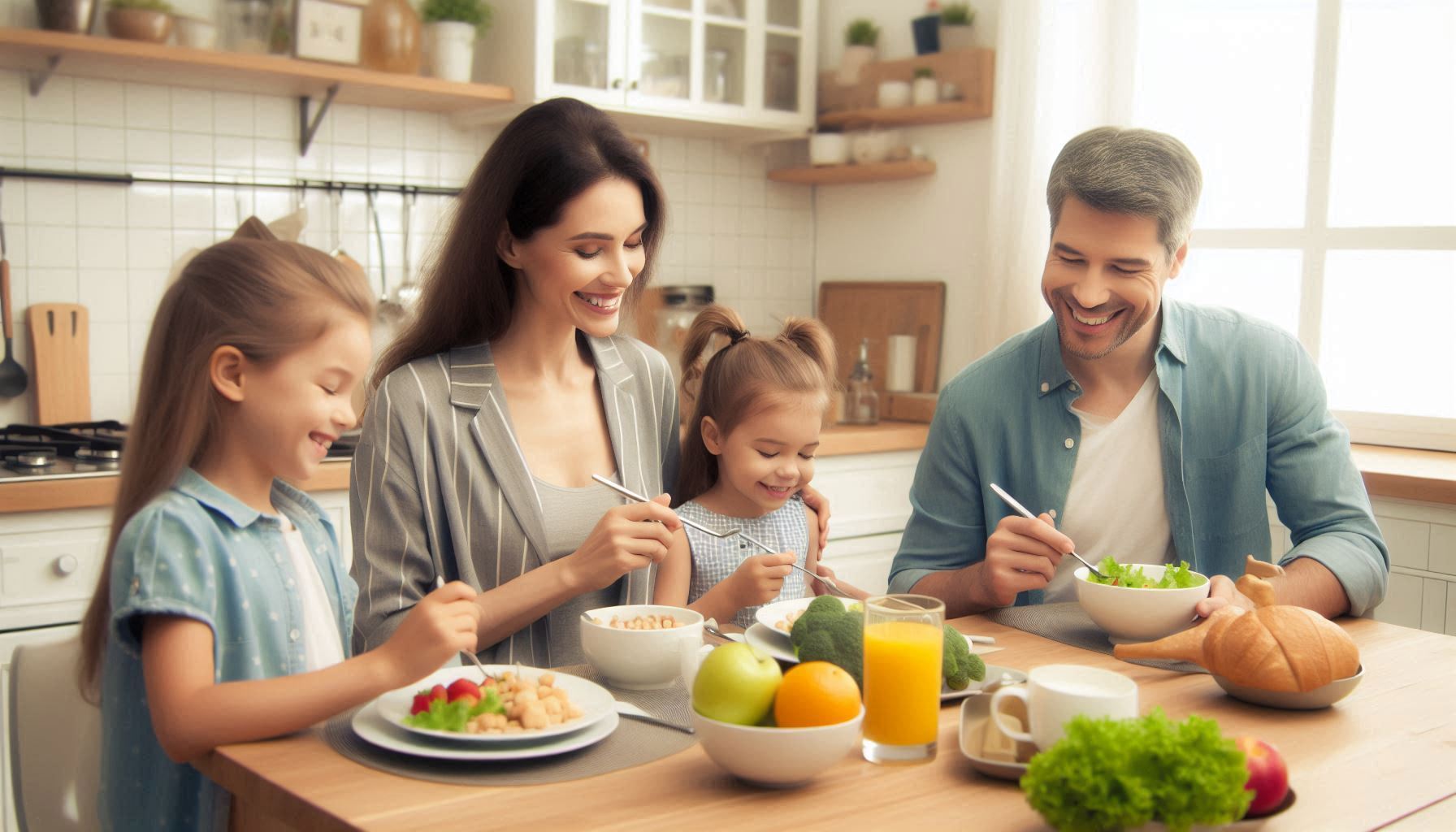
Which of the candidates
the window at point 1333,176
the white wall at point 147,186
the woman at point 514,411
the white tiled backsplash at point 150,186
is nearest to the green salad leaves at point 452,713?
the woman at point 514,411

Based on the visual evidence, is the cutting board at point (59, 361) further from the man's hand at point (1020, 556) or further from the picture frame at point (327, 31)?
the man's hand at point (1020, 556)

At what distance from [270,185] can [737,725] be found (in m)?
2.68

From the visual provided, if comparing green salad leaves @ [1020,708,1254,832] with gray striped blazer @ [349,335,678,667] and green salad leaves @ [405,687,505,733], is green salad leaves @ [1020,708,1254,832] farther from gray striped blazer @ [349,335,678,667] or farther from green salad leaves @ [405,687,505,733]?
gray striped blazer @ [349,335,678,667]

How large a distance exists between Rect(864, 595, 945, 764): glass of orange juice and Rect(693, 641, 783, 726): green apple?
0.38ft

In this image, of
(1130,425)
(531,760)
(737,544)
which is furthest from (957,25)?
(531,760)

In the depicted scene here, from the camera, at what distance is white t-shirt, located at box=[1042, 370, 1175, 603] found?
2072 millimetres

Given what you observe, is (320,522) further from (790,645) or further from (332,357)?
(790,645)

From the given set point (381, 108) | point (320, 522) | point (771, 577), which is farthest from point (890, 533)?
point (320, 522)

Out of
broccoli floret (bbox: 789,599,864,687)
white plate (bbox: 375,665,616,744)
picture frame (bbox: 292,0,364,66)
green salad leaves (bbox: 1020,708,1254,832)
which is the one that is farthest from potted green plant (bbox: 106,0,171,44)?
green salad leaves (bbox: 1020,708,1254,832)

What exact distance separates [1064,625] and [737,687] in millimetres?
788

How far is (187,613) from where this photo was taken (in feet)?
4.03

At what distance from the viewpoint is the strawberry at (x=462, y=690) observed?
1.23m

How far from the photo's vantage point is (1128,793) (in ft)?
3.14

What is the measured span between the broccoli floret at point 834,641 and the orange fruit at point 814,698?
192 millimetres
